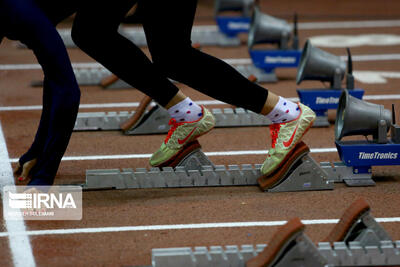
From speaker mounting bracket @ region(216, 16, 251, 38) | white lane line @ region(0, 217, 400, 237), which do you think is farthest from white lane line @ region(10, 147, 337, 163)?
speaker mounting bracket @ region(216, 16, 251, 38)

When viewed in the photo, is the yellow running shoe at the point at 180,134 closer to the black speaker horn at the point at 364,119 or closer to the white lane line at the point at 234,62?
the black speaker horn at the point at 364,119

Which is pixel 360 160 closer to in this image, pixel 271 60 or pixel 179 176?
pixel 179 176


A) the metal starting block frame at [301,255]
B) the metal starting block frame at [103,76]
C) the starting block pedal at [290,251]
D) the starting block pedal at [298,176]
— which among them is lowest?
the metal starting block frame at [103,76]

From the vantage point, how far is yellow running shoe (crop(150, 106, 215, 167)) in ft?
13.7

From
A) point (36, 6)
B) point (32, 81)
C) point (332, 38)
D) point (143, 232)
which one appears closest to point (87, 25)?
point (36, 6)

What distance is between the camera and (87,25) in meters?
3.86

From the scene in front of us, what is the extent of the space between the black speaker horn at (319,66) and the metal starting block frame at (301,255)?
251 centimetres

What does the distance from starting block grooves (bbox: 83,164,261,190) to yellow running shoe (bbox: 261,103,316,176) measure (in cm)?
24

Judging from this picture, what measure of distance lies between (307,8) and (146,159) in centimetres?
723

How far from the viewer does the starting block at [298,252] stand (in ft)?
9.96

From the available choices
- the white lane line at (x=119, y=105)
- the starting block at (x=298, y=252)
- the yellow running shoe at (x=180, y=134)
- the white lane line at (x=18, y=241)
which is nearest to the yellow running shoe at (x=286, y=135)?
the yellow running shoe at (x=180, y=134)

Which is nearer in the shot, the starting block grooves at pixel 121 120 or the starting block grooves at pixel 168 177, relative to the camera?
the starting block grooves at pixel 168 177

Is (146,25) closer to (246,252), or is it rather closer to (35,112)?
(246,252)

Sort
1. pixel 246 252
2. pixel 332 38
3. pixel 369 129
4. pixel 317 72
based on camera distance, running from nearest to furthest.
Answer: pixel 246 252 < pixel 369 129 < pixel 317 72 < pixel 332 38
